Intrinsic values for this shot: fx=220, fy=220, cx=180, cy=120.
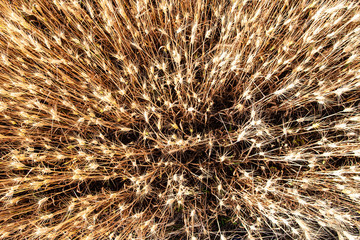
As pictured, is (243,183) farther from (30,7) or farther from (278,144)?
(30,7)

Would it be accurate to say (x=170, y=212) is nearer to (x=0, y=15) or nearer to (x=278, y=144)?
(x=278, y=144)

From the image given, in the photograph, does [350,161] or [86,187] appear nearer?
[350,161]

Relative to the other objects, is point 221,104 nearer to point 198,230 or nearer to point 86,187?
point 198,230

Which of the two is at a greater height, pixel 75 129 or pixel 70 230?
pixel 75 129

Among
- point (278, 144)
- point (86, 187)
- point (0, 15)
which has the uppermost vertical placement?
point (0, 15)

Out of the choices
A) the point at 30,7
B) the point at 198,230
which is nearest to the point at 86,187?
the point at 198,230

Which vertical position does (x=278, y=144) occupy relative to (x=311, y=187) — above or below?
above

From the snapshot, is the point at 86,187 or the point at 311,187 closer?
the point at 311,187

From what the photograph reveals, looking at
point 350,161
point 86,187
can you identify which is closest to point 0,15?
point 86,187

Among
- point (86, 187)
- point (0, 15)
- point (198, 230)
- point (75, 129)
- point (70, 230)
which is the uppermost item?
point (0, 15)
